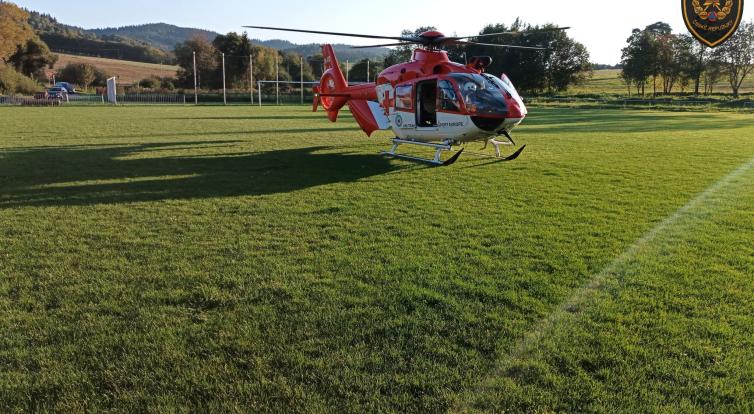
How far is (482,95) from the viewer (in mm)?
11086

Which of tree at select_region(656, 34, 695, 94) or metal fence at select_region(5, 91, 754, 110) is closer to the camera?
metal fence at select_region(5, 91, 754, 110)

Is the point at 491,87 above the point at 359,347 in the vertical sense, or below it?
above

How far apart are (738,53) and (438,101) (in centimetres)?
6785

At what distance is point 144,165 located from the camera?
12031mm

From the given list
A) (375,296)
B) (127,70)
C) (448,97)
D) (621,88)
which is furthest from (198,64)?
(375,296)

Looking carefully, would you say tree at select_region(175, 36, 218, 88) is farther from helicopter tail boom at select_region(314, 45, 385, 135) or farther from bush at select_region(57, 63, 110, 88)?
helicopter tail boom at select_region(314, 45, 385, 135)

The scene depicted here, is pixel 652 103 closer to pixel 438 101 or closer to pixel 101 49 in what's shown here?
pixel 438 101

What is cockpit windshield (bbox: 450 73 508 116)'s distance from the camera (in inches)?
435

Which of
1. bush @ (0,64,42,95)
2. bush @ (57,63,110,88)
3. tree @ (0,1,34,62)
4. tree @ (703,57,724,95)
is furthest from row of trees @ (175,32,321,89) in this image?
tree @ (703,57,724,95)

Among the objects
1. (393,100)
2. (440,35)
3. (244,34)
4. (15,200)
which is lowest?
(15,200)

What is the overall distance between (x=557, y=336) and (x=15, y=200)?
8780 mm

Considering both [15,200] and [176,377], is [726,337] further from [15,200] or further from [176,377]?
[15,200]

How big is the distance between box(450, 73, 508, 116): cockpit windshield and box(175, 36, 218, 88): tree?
8313 centimetres

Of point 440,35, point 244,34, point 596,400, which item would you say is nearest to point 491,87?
point 440,35
